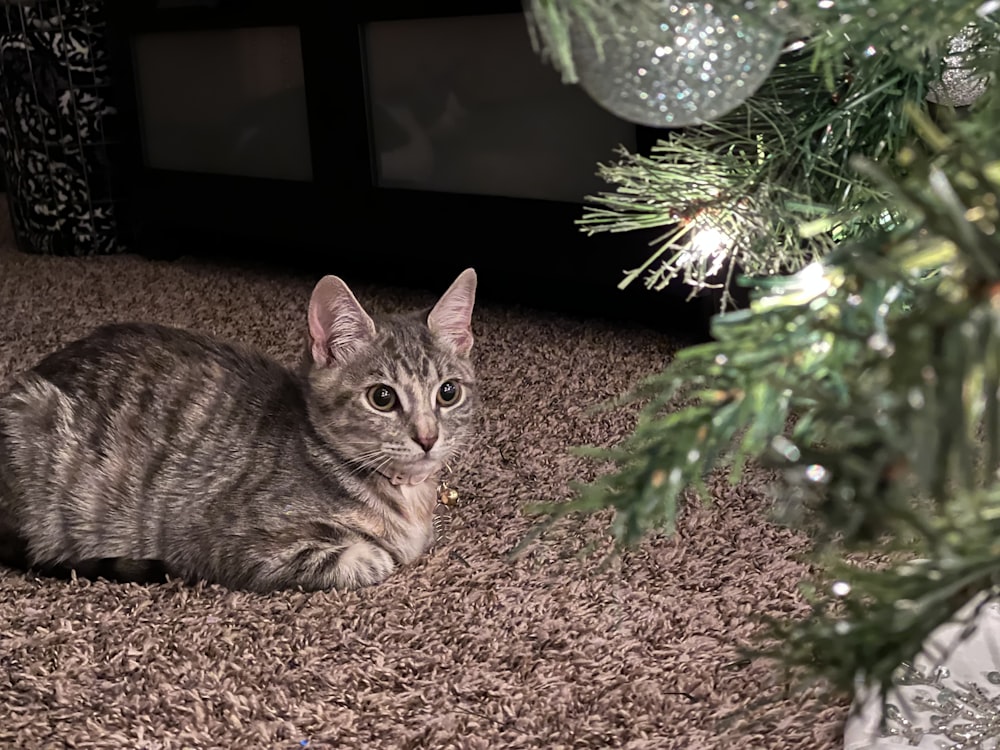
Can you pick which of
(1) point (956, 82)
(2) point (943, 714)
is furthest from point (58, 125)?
(2) point (943, 714)

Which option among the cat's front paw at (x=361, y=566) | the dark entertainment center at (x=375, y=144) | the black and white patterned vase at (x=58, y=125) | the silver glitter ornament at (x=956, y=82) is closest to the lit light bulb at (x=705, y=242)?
the silver glitter ornament at (x=956, y=82)

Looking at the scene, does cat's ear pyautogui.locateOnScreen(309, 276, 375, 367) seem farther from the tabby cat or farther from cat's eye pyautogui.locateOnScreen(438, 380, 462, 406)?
cat's eye pyautogui.locateOnScreen(438, 380, 462, 406)

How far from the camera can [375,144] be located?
2.31 metres

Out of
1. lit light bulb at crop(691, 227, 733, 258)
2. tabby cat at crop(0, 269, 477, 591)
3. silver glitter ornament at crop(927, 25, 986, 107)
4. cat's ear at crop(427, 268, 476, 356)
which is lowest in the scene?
tabby cat at crop(0, 269, 477, 591)

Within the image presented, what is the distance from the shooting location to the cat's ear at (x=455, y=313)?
128 cm

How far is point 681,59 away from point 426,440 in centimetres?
76

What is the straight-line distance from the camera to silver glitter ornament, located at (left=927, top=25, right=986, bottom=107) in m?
0.79

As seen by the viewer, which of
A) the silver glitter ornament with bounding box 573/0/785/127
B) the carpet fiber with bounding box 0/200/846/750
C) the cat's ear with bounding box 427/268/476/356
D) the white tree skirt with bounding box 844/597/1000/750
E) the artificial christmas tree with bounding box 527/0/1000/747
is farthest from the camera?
the cat's ear with bounding box 427/268/476/356

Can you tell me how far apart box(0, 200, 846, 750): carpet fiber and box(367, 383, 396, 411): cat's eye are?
0.62ft

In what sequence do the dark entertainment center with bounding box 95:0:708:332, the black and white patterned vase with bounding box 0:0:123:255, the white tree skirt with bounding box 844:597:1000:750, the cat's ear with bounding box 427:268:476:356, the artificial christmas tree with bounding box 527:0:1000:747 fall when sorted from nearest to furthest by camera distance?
the artificial christmas tree with bounding box 527:0:1000:747
the white tree skirt with bounding box 844:597:1000:750
the cat's ear with bounding box 427:268:476:356
the dark entertainment center with bounding box 95:0:708:332
the black and white patterned vase with bounding box 0:0:123:255

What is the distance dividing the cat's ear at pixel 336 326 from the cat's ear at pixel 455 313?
9 cm

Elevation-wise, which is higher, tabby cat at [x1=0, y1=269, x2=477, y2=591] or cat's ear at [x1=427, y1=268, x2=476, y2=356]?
cat's ear at [x1=427, y1=268, x2=476, y2=356]

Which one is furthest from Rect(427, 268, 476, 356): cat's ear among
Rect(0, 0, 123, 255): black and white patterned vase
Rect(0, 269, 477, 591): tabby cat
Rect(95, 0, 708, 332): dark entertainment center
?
Rect(0, 0, 123, 255): black and white patterned vase

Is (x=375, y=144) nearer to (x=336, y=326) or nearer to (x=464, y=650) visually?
(x=336, y=326)
